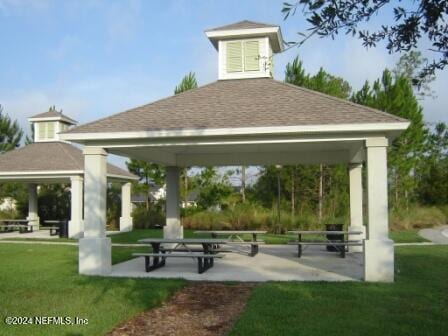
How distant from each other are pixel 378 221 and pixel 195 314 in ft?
14.1

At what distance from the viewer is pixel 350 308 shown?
7.05 m

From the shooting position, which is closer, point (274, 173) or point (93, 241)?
point (93, 241)

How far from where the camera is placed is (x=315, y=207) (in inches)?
1067

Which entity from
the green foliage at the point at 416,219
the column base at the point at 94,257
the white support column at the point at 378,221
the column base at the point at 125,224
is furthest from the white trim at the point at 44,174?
the green foliage at the point at 416,219

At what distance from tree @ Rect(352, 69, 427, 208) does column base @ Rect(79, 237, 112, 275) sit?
64.4 feet

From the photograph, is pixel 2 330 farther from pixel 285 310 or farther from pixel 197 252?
pixel 197 252

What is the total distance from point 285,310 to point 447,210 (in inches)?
924

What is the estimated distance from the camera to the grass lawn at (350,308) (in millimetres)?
6023

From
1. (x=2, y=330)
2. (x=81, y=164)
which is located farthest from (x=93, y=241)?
(x=81, y=164)

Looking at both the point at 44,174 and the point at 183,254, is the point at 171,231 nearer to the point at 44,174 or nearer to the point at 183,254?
the point at 183,254

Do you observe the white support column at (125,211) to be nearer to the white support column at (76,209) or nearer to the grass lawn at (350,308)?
the white support column at (76,209)

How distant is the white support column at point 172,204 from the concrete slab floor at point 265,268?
2.46 metres

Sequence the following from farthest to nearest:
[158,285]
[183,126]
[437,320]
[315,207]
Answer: [315,207], [183,126], [158,285], [437,320]

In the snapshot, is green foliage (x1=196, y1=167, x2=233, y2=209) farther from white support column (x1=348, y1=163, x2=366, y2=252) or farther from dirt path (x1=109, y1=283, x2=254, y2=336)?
dirt path (x1=109, y1=283, x2=254, y2=336)
